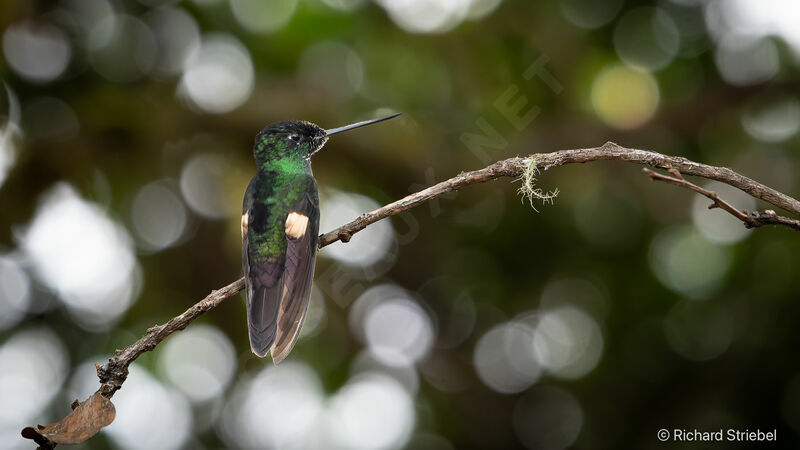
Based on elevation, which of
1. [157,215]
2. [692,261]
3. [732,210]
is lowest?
[157,215]

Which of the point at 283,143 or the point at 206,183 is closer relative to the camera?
the point at 283,143

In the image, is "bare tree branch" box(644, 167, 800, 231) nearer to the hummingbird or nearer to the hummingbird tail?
the hummingbird

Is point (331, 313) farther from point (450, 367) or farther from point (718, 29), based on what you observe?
point (718, 29)

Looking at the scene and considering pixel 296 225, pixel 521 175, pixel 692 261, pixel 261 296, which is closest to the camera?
pixel 521 175

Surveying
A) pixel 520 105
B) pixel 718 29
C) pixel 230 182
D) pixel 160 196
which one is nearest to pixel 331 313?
pixel 230 182

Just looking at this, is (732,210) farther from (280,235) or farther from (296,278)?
(280,235)

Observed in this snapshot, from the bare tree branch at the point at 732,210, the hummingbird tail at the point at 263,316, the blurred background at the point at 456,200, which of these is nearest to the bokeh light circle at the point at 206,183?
the blurred background at the point at 456,200

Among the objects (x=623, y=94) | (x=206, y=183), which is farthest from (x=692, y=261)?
(x=206, y=183)
